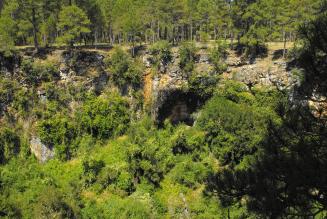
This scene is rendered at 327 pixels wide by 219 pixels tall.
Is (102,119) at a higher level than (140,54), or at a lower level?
lower

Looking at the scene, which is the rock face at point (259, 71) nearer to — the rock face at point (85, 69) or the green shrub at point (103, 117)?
the green shrub at point (103, 117)

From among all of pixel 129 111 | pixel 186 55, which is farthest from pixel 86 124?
pixel 186 55

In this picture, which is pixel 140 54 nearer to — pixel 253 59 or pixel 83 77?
pixel 83 77

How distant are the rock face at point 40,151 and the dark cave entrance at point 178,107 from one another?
37.0 ft

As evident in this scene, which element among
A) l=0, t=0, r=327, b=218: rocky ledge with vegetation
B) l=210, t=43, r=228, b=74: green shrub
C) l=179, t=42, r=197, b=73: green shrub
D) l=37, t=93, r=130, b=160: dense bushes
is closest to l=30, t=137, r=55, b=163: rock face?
l=0, t=0, r=327, b=218: rocky ledge with vegetation

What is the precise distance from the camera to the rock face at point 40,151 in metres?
36.6

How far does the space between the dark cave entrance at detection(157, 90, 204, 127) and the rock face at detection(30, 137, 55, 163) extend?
11.3 metres

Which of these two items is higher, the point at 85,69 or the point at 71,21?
the point at 71,21

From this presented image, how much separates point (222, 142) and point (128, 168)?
8.43 meters

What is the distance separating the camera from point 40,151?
3675 cm

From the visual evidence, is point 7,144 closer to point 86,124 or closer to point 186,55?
point 86,124

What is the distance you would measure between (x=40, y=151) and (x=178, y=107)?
14397 mm

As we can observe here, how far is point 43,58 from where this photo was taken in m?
39.8

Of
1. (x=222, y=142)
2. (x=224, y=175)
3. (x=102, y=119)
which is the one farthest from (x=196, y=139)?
(x=224, y=175)
